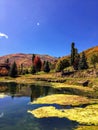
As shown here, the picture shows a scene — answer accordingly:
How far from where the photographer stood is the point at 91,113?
121 ft

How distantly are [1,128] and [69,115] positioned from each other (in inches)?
486

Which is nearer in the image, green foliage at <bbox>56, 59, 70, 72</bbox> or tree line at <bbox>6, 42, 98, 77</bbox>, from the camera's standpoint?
tree line at <bbox>6, 42, 98, 77</bbox>

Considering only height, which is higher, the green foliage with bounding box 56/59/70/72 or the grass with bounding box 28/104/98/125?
the green foliage with bounding box 56/59/70/72

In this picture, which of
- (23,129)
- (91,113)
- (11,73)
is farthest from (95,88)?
(11,73)

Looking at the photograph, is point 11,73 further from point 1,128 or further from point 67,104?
point 1,128

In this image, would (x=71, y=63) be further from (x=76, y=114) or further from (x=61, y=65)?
(x=76, y=114)

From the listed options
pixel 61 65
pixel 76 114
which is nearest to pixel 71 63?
pixel 61 65

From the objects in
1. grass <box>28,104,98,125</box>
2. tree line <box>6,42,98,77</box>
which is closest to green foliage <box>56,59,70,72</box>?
tree line <box>6,42,98,77</box>

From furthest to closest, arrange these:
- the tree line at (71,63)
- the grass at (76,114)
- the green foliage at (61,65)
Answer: the green foliage at (61,65), the tree line at (71,63), the grass at (76,114)

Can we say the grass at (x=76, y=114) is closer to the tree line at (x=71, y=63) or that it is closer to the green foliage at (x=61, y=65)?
the tree line at (x=71, y=63)

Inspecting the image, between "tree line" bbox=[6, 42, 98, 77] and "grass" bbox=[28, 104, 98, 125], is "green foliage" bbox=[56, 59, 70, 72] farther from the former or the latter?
"grass" bbox=[28, 104, 98, 125]

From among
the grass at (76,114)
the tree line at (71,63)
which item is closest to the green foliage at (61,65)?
the tree line at (71,63)

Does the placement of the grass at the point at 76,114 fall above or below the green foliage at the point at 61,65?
below

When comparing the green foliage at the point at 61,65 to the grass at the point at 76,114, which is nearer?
the grass at the point at 76,114
